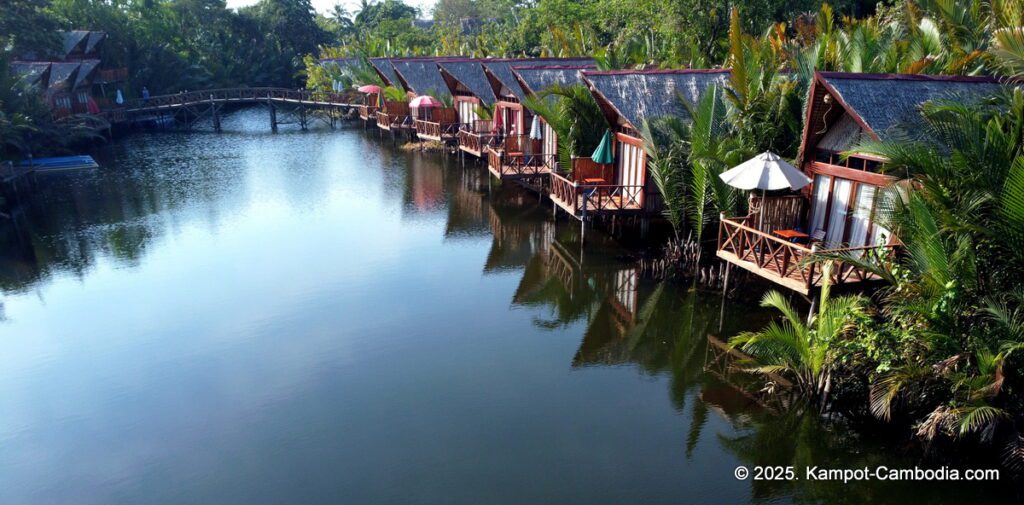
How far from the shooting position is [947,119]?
8828 millimetres

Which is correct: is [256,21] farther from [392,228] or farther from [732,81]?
[732,81]

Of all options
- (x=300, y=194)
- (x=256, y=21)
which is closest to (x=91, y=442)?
(x=300, y=194)

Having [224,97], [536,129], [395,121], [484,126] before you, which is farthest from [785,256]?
[224,97]

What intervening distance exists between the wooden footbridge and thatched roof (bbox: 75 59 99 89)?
2.02m

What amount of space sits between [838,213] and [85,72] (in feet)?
135

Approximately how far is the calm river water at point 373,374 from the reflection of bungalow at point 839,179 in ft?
5.83

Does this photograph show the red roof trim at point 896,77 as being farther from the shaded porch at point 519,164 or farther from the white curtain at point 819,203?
the shaded porch at point 519,164

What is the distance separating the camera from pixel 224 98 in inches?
1789

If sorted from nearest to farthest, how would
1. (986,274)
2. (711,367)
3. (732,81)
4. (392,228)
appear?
(986,274)
(711,367)
(732,81)
(392,228)

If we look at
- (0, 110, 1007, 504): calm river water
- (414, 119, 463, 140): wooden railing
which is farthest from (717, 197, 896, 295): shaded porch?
(414, 119, 463, 140): wooden railing

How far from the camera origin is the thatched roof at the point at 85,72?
1502 inches

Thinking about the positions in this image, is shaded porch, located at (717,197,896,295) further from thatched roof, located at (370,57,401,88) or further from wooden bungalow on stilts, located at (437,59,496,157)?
thatched roof, located at (370,57,401,88)

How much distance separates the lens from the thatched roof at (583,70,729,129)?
17203 mm

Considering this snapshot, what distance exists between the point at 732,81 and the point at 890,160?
576 centimetres
